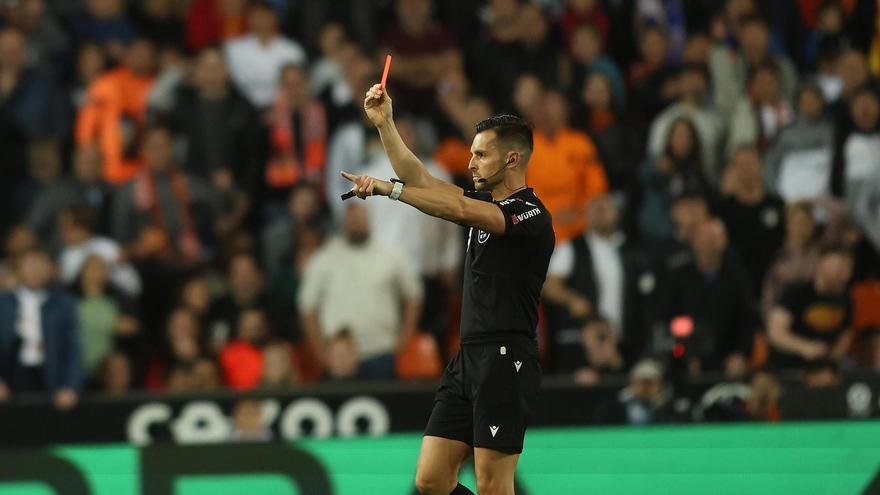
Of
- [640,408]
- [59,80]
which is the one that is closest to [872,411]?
[640,408]

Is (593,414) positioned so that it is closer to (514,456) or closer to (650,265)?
(650,265)

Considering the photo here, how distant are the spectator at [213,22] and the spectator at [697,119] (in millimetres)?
3883

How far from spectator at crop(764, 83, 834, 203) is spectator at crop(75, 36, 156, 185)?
17.4ft

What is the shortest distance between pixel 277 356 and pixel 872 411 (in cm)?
438

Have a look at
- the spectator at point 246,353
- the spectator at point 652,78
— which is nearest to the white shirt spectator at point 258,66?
the spectator at point 246,353

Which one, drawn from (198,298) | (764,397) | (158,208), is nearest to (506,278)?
(764,397)

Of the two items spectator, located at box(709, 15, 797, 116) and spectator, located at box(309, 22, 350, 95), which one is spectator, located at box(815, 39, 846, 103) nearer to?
spectator, located at box(709, 15, 797, 116)

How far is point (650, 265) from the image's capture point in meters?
12.5

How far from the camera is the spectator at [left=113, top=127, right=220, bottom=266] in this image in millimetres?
13569

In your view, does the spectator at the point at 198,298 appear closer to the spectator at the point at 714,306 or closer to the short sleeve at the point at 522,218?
the spectator at the point at 714,306

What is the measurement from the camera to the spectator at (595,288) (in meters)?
12.5

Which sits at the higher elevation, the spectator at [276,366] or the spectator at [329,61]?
the spectator at [329,61]

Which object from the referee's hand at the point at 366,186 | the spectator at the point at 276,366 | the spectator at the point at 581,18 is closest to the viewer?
the referee's hand at the point at 366,186

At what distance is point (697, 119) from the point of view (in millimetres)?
13680
